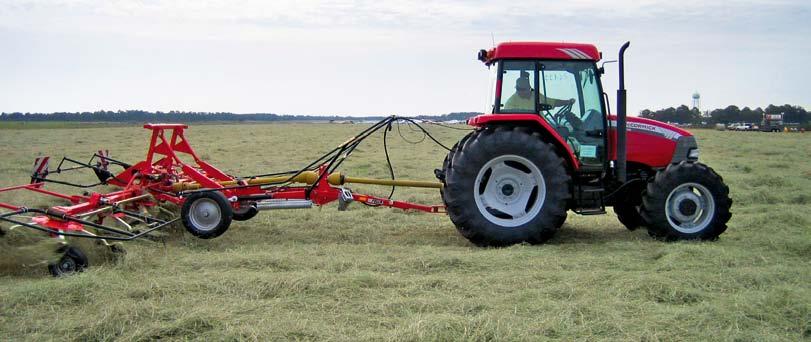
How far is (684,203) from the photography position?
6.94 metres

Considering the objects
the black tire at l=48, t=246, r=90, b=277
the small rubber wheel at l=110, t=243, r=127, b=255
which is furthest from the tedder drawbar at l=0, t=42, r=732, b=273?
the black tire at l=48, t=246, r=90, b=277

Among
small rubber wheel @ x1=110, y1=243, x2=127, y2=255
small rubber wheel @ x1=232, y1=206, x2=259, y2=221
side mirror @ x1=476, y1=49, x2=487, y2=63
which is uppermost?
side mirror @ x1=476, y1=49, x2=487, y2=63

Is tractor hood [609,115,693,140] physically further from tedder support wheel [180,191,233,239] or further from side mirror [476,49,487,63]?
A: tedder support wheel [180,191,233,239]

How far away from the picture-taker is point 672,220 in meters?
7.02

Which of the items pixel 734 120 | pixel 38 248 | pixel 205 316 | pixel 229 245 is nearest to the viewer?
pixel 205 316

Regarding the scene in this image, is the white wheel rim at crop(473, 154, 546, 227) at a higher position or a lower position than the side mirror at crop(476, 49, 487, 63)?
lower

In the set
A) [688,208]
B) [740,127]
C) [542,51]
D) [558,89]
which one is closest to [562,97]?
[558,89]

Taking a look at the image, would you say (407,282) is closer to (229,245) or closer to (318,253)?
(318,253)

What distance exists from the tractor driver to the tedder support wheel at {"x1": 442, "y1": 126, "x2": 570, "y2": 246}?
25cm

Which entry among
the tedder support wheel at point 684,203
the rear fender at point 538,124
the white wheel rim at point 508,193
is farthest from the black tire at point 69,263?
the tedder support wheel at point 684,203

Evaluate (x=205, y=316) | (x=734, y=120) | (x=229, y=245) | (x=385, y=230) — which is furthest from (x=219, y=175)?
(x=734, y=120)

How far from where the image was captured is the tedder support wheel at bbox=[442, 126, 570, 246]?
6773 mm

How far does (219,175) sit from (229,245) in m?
1.44

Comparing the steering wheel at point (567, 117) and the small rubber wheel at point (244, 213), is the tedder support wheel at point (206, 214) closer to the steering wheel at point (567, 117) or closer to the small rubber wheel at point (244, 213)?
the small rubber wheel at point (244, 213)
